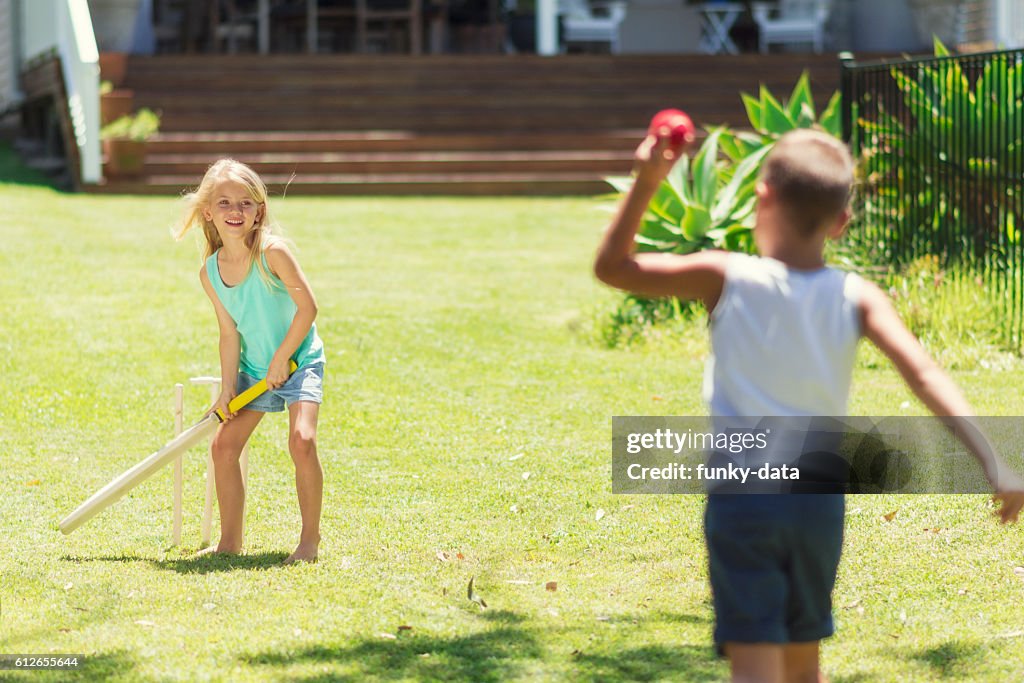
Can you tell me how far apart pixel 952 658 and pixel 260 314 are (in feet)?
7.78

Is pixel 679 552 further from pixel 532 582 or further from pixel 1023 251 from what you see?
pixel 1023 251

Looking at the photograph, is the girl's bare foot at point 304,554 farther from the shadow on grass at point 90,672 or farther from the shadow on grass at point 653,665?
the shadow on grass at point 653,665

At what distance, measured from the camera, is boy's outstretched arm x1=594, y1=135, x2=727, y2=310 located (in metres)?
2.71

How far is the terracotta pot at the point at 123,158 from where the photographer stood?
15086 millimetres

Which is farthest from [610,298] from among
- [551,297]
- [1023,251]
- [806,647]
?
[806,647]

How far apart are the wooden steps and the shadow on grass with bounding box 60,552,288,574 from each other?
10317 millimetres

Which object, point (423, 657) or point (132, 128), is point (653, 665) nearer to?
point (423, 657)

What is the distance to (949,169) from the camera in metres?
9.63

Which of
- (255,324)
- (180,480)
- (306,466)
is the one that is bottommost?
(180,480)

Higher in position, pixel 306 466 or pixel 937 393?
pixel 937 393

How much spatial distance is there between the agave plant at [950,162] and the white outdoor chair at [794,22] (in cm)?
1189

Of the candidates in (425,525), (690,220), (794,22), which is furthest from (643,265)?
(794,22)

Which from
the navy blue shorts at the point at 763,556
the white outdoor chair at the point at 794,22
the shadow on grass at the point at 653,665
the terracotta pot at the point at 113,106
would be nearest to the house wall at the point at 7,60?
the terracotta pot at the point at 113,106

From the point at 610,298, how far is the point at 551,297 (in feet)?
1.74
